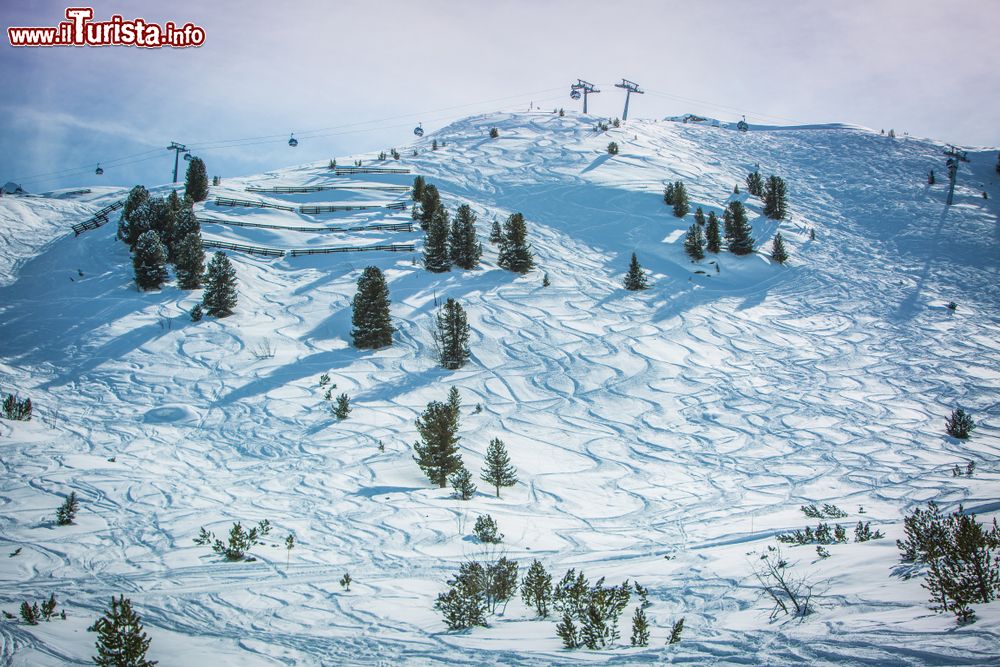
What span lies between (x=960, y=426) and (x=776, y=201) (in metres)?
26.1

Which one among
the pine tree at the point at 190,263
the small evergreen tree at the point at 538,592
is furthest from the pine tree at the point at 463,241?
the small evergreen tree at the point at 538,592

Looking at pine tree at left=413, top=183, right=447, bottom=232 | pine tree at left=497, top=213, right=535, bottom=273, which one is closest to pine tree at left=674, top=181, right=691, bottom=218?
pine tree at left=497, top=213, right=535, bottom=273

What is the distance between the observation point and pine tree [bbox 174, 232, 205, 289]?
2722 centimetres

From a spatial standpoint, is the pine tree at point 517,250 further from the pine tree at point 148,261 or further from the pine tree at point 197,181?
the pine tree at point 197,181

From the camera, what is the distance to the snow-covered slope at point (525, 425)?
6.82 m

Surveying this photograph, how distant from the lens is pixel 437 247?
30.6 m

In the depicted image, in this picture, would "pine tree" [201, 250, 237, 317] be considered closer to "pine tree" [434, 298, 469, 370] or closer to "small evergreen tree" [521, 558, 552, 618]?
"pine tree" [434, 298, 469, 370]

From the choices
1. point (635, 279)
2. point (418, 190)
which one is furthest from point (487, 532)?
point (418, 190)

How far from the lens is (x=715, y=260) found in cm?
3359

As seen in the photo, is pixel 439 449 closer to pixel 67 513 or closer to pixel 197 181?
pixel 67 513

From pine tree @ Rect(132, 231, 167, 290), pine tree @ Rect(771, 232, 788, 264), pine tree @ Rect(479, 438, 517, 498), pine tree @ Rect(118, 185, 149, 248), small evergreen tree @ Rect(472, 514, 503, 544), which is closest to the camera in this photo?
small evergreen tree @ Rect(472, 514, 503, 544)

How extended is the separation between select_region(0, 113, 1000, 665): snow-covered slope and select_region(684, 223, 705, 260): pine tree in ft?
2.25

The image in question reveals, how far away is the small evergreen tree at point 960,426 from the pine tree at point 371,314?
21.2m

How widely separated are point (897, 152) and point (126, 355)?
6535cm
